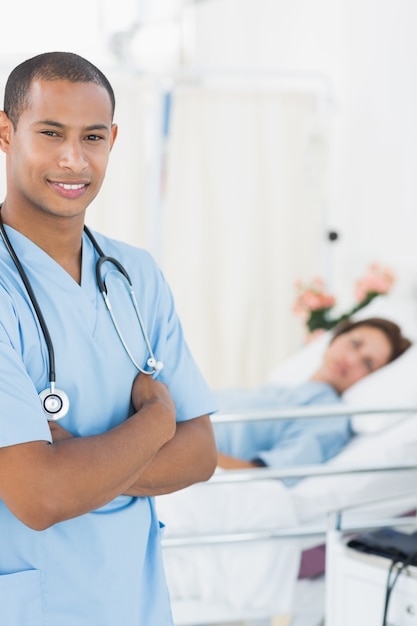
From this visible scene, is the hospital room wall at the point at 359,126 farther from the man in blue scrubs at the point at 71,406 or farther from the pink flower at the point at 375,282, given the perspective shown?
the man in blue scrubs at the point at 71,406

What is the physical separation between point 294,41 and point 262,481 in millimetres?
2718

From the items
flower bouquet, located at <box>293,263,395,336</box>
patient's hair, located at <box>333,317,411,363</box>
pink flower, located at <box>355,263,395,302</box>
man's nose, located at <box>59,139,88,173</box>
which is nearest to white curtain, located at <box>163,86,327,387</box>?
flower bouquet, located at <box>293,263,395,336</box>

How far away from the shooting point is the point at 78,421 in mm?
1200

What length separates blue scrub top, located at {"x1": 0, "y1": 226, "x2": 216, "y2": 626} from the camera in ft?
3.68

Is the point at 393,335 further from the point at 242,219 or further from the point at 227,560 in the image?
the point at 227,560

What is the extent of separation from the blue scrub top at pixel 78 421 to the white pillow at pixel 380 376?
3.45 ft

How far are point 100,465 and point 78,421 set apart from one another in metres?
0.10

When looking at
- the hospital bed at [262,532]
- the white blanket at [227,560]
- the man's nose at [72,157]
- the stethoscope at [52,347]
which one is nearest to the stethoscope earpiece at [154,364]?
the stethoscope at [52,347]

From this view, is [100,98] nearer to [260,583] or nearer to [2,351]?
[2,351]

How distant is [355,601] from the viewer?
6.31 feet

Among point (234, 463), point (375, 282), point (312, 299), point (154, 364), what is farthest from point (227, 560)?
point (375, 282)

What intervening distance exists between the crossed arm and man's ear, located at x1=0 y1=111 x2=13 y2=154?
342 mm

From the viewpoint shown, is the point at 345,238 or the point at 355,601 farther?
the point at 345,238

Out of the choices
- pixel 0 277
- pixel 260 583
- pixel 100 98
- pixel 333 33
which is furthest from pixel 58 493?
pixel 333 33
